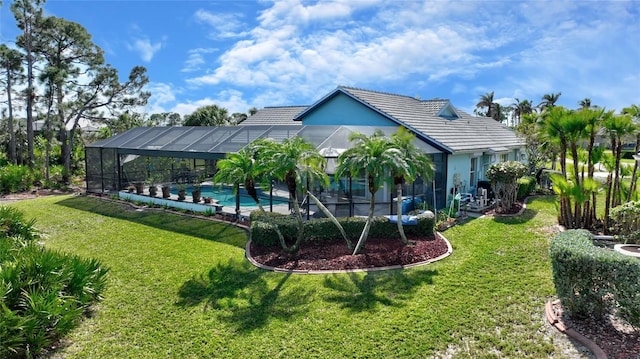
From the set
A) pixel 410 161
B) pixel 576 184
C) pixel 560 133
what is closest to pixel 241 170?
pixel 410 161

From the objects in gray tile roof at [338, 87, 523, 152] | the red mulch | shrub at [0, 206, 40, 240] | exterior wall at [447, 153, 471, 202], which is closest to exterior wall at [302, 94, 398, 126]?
gray tile roof at [338, 87, 523, 152]

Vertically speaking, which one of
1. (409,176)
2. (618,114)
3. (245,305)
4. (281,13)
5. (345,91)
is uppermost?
(281,13)

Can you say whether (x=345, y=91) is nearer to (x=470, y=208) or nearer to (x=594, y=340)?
(x=470, y=208)

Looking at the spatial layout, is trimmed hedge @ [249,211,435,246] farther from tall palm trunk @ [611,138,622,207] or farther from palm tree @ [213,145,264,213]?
tall palm trunk @ [611,138,622,207]

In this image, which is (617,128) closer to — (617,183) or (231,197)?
(617,183)

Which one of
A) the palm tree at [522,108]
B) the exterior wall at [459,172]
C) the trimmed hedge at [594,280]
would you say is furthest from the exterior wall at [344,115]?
the palm tree at [522,108]

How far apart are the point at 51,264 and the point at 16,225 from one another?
5279mm

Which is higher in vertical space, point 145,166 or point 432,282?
point 145,166

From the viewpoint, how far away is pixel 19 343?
644 centimetres

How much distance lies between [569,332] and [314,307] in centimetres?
467

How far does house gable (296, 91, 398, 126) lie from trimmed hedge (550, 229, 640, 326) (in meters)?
12.6

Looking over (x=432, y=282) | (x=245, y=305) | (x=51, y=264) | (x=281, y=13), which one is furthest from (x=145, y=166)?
(x=432, y=282)

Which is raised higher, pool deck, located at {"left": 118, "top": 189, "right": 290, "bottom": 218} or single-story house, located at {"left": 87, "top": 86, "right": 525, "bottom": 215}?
single-story house, located at {"left": 87, "top": 86, "right": 525, "bottom": 215}

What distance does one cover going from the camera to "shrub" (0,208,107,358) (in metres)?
6.47
